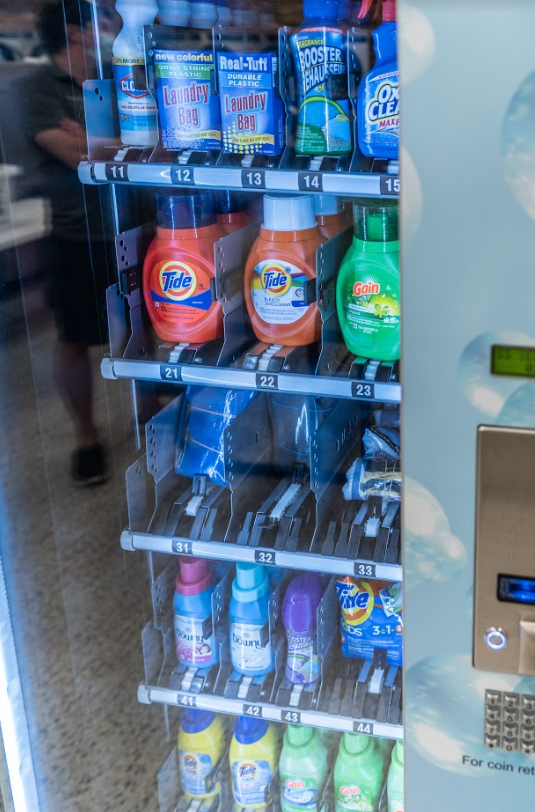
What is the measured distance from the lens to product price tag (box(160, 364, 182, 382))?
1632 mm

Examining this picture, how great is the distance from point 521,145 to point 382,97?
0.59 m

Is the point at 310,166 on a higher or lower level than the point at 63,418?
higher

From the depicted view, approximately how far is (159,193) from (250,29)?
37cm

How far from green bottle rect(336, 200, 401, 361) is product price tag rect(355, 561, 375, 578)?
360mm

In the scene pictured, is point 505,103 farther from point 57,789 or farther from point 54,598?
point 57,789

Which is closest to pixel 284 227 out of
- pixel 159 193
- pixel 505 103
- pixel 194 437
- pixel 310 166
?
pixel 310 166

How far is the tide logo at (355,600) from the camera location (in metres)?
1.82

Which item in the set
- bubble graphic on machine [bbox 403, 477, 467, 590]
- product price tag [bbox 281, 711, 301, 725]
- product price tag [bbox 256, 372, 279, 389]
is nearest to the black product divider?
product price tag [bbox 281, 711, 301, 725]

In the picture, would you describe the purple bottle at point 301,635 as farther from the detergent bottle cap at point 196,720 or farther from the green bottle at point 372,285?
the green bottle at point 372,285

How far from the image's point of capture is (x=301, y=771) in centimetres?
188

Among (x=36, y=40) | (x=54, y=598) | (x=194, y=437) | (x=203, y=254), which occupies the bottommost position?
(x=54, y=598)

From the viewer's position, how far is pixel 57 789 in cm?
182

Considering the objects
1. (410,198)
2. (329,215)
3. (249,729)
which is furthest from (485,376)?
(249,729)

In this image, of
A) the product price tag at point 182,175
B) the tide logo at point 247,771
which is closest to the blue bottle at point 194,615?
the tide logo at point 247,771
